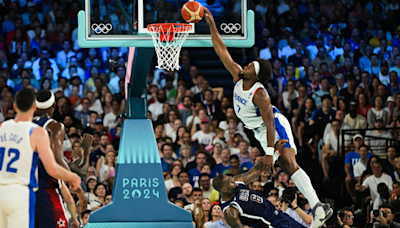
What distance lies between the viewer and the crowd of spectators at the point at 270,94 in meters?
9.26

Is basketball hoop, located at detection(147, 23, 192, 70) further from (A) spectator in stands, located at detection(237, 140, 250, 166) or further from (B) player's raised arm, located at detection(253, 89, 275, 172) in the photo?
(A) spectator in stands, located at detection(237, 140, 250, 166)

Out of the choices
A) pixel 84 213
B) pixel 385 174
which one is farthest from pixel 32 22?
pixel 385 174

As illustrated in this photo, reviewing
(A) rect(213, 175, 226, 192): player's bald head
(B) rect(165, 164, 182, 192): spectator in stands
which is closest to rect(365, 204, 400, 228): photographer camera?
(A) rect(213, 175, 226, 192): player's bald head

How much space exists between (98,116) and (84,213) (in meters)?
2.97

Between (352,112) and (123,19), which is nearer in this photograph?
(123,19)

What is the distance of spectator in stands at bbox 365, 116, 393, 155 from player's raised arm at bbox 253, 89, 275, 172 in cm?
469

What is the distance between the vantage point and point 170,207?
23.2 feet

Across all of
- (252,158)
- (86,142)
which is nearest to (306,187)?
(86,142)

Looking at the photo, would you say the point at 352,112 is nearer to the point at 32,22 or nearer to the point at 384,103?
the point at 384,103

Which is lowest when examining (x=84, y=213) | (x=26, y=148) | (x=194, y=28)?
(x=84, y=213)

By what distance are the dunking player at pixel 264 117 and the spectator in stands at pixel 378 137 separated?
437 centimetres

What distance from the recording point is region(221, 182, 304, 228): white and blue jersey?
6.71 metres

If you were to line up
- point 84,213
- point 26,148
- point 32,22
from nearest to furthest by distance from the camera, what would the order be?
point 26,148 → point 84,213 → point 32,22

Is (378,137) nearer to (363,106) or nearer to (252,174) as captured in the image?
(363,106)
